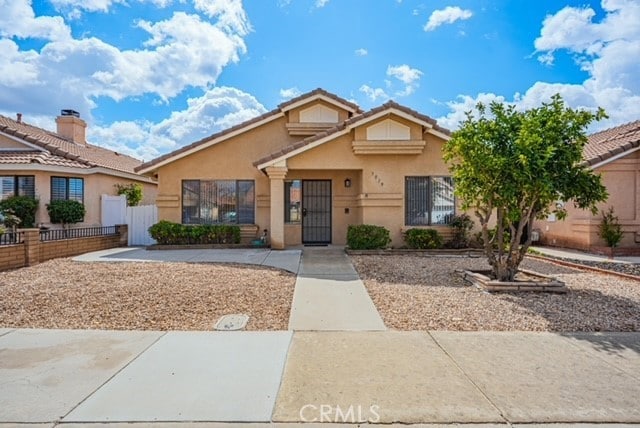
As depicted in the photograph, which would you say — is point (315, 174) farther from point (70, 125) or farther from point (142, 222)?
point (70, 125)

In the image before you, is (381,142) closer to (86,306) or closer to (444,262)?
(444,262)

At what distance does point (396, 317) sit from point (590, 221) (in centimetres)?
1124

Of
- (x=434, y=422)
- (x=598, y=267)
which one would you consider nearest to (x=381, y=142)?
(x=598, y=267)

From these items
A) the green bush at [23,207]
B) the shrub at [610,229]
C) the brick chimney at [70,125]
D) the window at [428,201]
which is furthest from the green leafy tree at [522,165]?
the brick chimney at [70,125]

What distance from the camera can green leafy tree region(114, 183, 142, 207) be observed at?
17859 millimetres

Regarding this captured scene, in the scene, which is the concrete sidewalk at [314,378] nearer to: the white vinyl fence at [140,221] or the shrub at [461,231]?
the shrub at [461,231]

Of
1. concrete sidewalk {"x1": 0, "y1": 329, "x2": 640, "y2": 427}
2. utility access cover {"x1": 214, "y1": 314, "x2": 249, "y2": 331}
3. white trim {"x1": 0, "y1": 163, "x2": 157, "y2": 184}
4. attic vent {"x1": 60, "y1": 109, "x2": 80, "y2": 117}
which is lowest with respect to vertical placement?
concrete sidewalk {"x1": 0, "y1": 329, "x2": 640, "y2": 427}

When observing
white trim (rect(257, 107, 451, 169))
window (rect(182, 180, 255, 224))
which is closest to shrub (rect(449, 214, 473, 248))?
white trim (rect(257, 107, 451, 169))

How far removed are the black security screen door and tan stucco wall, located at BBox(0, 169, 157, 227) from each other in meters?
9.67

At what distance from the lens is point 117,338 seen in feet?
16.2

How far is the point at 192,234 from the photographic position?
14.2 meters

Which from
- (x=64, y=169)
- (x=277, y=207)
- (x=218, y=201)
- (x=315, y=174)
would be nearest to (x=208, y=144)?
(x=218, y=201)

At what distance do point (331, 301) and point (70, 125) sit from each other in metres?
22.2

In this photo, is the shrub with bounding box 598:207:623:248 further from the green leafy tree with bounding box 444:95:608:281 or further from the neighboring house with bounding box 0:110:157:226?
the neighboring house with bounding box 0:110:157:226
